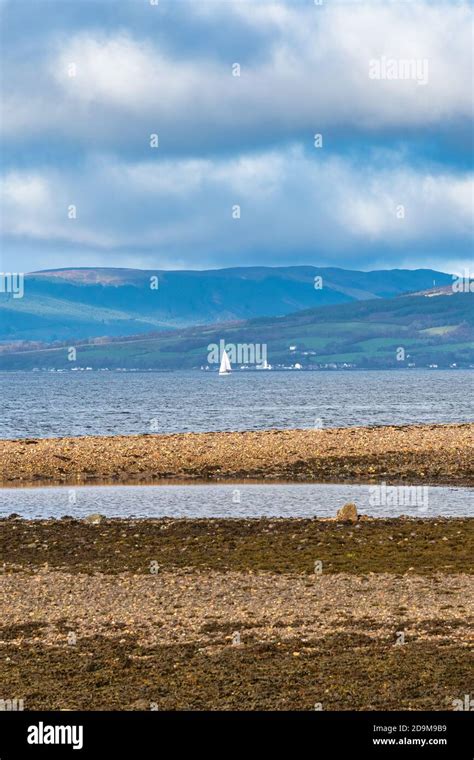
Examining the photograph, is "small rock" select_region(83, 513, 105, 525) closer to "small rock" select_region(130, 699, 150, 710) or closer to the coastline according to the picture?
the coastline

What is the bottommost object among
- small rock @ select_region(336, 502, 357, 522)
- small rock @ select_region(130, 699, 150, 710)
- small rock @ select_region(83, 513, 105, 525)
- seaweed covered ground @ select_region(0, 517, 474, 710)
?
small rock @ select_region(130, 699, 150, 710)

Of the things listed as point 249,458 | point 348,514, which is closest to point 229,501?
point 348,514

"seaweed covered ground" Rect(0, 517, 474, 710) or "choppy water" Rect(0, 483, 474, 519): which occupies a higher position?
"choppy water" Rect(0, 483, 474, 519)

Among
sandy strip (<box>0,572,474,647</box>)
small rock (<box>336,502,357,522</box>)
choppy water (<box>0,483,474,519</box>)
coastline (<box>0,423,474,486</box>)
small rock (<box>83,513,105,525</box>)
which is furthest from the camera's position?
coastline (<box>0,423,474,486</box>)

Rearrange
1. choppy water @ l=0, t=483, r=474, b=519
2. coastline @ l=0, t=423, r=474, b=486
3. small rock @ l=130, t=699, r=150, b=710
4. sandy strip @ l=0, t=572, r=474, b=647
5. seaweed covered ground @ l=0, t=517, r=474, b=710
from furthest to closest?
coastline @ l=0, t=423, r=474, b=486 < choppy water @ l=0, t=483, r=474, b=519 < sandy strip @ l=0, t=572, r=474, b=647 < seaweed covered ground @ l=0, t=517, r=474, b=710 < small rock @ l=130, t=699, r=150, b=710

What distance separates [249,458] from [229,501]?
12.1 metres

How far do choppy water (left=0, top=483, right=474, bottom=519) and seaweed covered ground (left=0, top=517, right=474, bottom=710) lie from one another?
522 cm

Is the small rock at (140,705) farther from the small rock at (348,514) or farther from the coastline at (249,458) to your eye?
the coastline at (249,458)

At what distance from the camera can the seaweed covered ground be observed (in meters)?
13.2

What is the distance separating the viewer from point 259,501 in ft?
117

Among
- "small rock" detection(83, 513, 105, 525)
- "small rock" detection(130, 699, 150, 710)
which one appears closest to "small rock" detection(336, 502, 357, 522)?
"small rock" detection(83, 513, 105, 525)

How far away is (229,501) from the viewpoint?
118 ft

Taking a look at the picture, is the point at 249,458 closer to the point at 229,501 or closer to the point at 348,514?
the point at 229,501

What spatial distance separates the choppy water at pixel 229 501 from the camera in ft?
107
